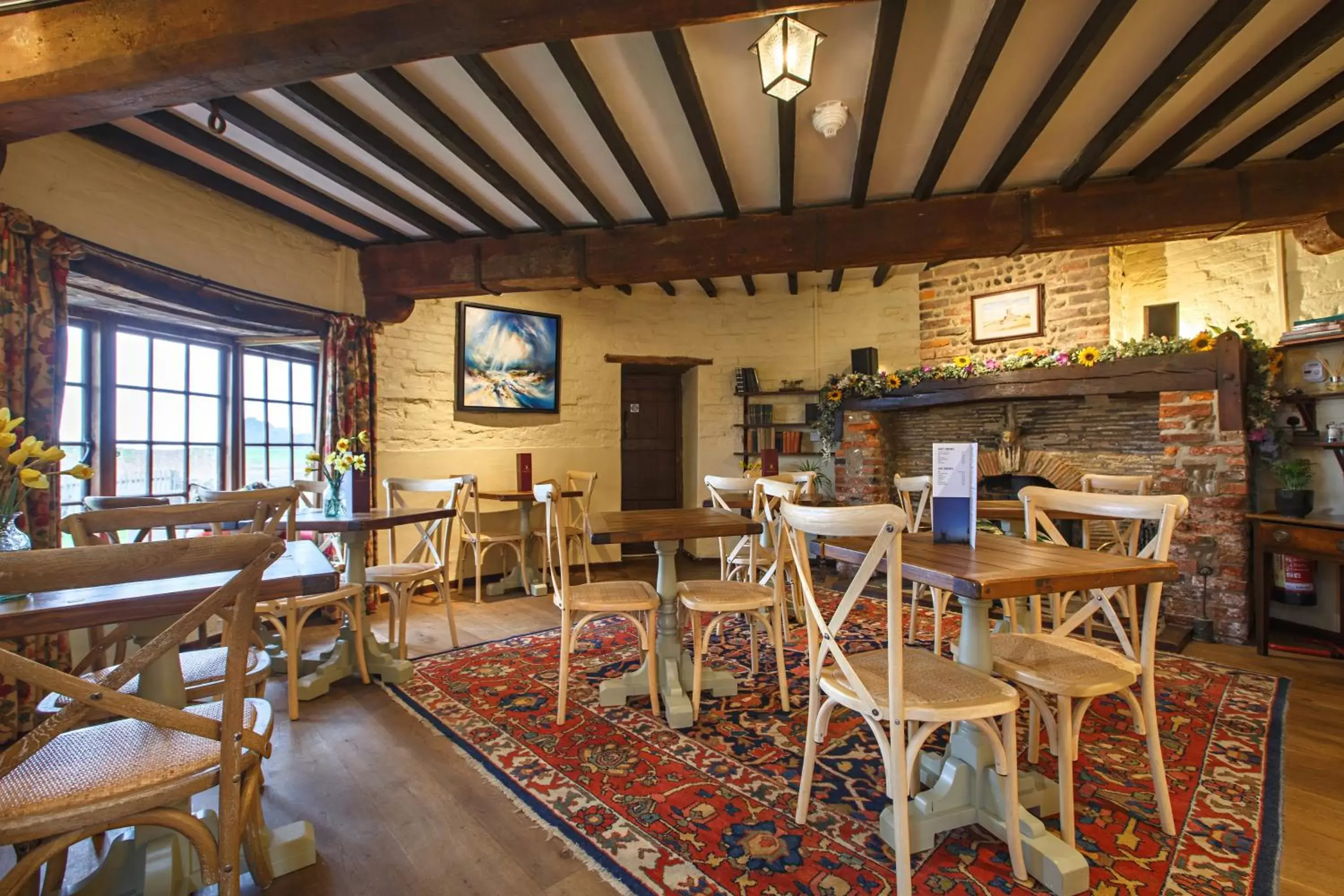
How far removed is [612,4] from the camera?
5.67 ft

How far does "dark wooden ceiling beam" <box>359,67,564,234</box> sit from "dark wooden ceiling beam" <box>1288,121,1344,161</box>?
162 inches

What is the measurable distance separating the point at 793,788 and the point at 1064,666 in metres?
0.90

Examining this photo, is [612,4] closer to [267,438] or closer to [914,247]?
[914,247]

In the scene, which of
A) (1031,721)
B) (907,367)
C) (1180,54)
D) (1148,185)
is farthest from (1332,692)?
(907,367)

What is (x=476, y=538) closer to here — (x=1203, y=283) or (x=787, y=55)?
(x=787, y=55)

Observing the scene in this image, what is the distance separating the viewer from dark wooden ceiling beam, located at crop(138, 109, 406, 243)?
2.71m

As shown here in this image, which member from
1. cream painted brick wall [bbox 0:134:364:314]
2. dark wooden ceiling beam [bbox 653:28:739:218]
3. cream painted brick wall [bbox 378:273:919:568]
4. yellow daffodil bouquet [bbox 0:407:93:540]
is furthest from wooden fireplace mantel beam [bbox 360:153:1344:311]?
yellow daffodil bouquet [bbox 0:407:93:540]

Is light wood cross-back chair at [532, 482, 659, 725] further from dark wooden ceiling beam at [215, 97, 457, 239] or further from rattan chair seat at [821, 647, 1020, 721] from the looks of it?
dark wooden ceiling beam at [215, 97, 457, 239]

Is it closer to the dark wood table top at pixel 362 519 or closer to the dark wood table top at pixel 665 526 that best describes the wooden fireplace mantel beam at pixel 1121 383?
the dark wood table top at pixel 665 526

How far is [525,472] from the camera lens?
5160mm

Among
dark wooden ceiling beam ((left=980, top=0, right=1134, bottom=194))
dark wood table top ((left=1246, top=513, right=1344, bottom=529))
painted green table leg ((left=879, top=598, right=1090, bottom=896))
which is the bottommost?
painted green table leg ((left=879, top=598, right=1090, bottom=896))

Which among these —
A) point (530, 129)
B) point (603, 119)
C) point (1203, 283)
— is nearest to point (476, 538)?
point (530, 129)

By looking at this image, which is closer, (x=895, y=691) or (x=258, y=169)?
(x=895, y=691)

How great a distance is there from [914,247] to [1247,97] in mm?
1481
